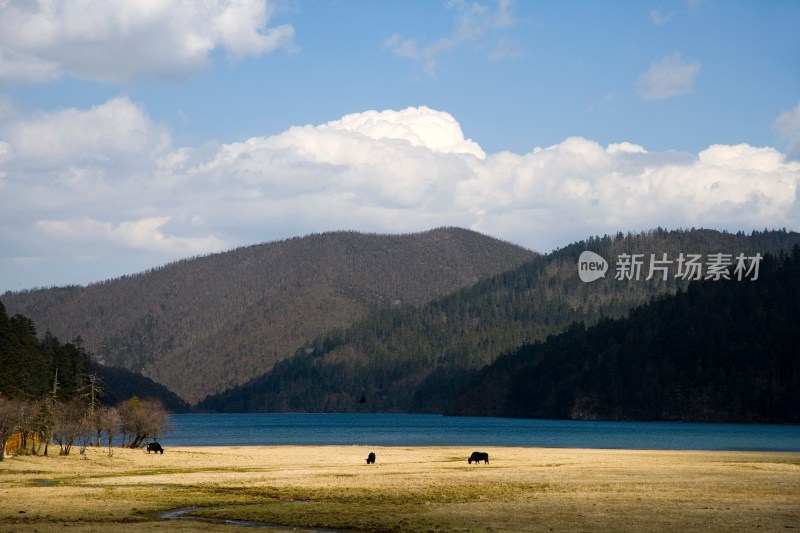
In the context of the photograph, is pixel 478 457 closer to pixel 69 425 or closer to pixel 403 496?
pixel 403 496

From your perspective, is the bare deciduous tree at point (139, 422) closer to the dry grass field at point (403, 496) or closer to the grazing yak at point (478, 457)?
the dry grass field at point (403, 496)

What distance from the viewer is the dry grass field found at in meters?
40.3

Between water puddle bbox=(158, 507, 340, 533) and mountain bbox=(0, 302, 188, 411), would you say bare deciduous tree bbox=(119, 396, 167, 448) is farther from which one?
water puddle bbox=(158, 507, 340, 533)

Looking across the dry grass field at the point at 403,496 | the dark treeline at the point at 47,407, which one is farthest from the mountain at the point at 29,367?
the dry grass field at the point at 403,496

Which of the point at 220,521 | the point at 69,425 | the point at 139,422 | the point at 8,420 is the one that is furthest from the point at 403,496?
the point at 139,422

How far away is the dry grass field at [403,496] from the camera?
132 ft

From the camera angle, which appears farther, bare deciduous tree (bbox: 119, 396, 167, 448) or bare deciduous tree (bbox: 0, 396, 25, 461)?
bare deciduous tree (bbox: 119, 396, 167, 448)

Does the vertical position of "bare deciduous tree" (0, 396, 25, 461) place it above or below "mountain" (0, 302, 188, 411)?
below

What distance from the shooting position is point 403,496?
51.3m

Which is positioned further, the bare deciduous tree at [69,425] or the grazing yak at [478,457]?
the bare deciduous tree at [69,425]

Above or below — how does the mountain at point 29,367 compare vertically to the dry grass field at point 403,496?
above

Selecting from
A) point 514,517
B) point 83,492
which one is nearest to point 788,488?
point 514,517

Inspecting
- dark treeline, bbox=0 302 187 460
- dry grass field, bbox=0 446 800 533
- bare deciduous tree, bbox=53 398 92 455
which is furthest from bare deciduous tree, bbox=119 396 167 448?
dry grass field, bbox=0 446 800 533

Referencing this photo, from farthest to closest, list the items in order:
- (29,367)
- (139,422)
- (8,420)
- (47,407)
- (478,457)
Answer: (29,367) → (139,422) → (47,407) → (478,457) → (8,420)
